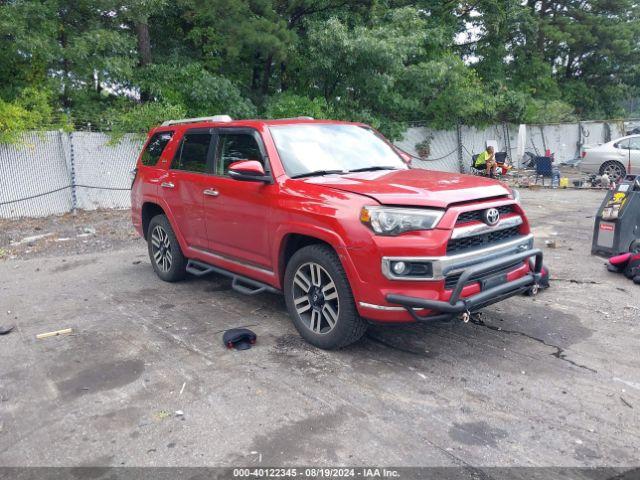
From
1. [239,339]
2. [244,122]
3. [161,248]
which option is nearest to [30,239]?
[161,248]

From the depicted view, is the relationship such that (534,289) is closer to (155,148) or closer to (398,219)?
(398,219)

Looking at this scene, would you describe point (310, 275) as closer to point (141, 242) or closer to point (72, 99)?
point (141, 242)

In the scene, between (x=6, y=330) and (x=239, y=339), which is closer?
(x=239, y=339)

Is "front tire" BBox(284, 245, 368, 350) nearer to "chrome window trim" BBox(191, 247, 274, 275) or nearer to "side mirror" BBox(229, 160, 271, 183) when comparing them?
"chrome window trim" BBox(191, 247, 274, 275)

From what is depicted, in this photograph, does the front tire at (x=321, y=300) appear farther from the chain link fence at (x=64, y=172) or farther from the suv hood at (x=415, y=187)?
the chain link fence at (x=64, y=172)

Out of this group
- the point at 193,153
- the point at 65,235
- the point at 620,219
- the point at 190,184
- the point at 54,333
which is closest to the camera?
the point at 54,333

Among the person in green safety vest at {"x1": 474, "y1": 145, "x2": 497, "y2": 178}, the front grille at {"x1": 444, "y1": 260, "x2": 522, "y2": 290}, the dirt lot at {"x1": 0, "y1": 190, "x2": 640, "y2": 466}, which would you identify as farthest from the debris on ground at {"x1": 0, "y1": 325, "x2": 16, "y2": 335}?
the person in green safety vest at {"x1": 474, "y1": 145, "x2": 497, "y2": 178}

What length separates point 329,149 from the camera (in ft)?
17.4

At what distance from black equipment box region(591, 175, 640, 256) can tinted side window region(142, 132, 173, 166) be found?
5.70 metres

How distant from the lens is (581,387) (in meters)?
3.91

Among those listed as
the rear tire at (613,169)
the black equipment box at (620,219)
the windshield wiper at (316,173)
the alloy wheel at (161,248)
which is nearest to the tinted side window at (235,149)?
the windshield wiper at (316,173)

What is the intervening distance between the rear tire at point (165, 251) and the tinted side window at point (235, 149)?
134cm

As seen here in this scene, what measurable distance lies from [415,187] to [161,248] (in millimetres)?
3771

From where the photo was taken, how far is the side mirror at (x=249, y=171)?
475 centimetres
